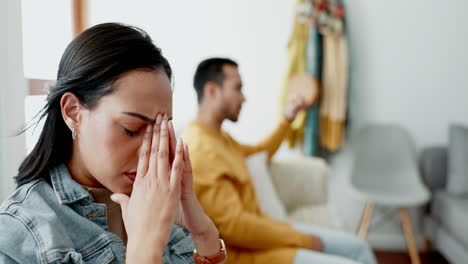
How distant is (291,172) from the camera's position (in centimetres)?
234

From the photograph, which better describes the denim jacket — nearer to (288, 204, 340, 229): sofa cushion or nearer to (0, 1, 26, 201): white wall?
(0, 1, 26, 201): white wall

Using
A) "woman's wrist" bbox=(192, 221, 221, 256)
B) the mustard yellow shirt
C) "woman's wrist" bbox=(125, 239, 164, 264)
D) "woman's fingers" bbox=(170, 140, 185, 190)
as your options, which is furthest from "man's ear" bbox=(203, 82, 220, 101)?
"woman's wrist" bbox=(125, 239, 164, 264)

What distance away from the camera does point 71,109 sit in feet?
2.53

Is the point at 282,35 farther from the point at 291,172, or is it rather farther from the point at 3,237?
the point at 3,237

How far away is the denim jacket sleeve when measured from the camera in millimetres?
629

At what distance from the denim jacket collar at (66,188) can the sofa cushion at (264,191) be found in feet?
4.07

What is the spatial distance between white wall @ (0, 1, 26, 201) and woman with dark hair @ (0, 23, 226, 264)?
1.30ft

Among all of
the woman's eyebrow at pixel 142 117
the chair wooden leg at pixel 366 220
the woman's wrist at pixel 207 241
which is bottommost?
the chair wooden leg at pixel 366 220

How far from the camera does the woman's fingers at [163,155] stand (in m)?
0.72

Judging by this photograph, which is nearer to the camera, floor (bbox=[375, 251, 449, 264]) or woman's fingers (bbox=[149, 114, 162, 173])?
woman's fingers (bbox=[149, 114, 162, 173])

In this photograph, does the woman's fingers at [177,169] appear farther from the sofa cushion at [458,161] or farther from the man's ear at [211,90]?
the sofa cushion at [458,161]

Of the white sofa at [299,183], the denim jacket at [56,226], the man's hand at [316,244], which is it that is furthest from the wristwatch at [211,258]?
the white sofa at [299,183]

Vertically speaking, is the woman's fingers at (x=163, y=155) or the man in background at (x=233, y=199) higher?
the woman's fingers at (x=163, y=155)

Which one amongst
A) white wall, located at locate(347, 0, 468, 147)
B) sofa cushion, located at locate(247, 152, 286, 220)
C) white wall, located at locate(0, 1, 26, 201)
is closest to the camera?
white wall, located at locate(0, 1, 26, 201)
